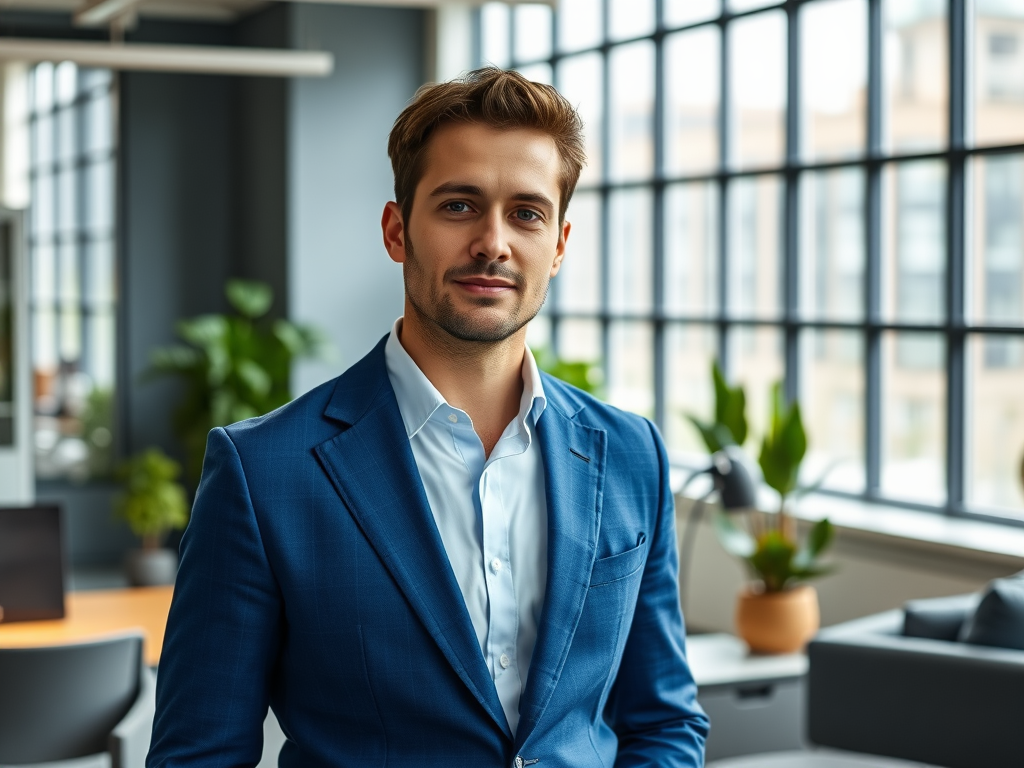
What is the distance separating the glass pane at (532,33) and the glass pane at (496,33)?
73 mm

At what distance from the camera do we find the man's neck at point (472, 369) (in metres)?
1.59

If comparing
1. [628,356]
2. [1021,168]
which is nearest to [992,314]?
[1021,168]

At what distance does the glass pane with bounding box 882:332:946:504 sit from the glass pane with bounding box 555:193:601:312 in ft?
7.54

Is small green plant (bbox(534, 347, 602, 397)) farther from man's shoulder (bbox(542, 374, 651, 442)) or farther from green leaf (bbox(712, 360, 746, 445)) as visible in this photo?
man's shoulder (bbox(542, 374, 651, 442))

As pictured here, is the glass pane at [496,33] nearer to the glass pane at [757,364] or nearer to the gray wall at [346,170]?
the gray wall at [346,170]

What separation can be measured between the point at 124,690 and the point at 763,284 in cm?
407

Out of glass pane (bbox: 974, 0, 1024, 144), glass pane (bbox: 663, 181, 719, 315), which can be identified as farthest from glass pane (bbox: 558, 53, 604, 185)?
glass pane (bbox: 974, 0, 1024, 144)

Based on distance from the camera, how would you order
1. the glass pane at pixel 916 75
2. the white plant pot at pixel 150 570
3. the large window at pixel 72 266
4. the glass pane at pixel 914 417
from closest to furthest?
the glass pane at pixel 916 75 < the glass pane at pixel 914 417 < the white plant pot at pixel 150 570 < the large window at pixel 72 266

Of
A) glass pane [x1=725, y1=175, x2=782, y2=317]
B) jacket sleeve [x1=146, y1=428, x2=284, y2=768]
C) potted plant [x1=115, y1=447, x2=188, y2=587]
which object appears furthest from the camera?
potted plant [x1=115, y1=447, x2=188, y2=587]

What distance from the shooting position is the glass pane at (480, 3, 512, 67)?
8.16 metres

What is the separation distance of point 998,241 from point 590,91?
9.94 feet

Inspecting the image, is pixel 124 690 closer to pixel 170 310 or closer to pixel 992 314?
pixel 992 314

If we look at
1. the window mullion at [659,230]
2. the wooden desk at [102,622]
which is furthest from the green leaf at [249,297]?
the wooden desk at [102,622]

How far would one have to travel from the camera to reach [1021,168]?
499cm
